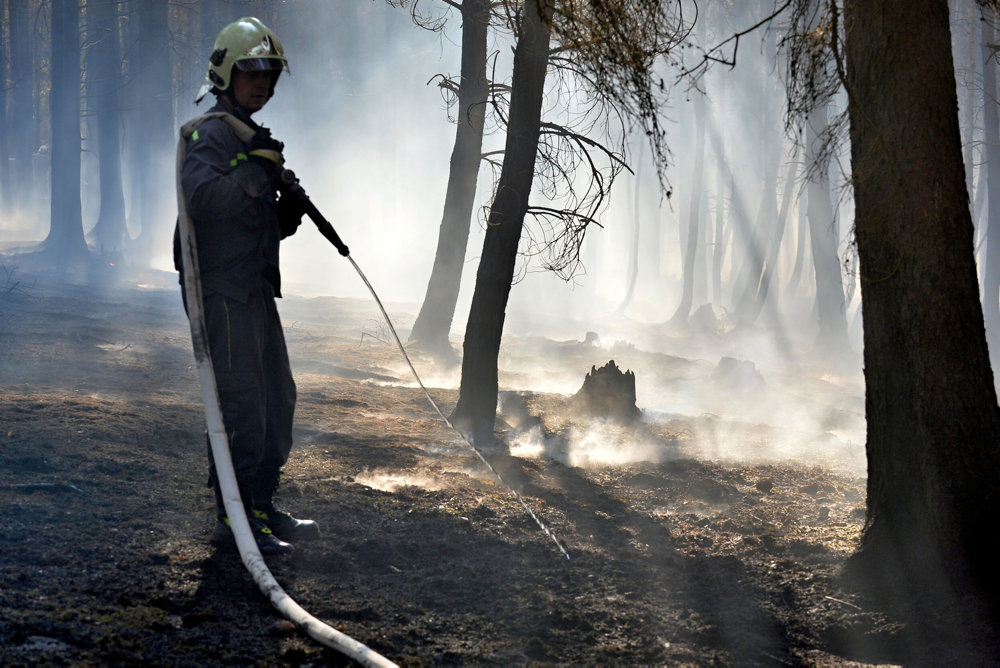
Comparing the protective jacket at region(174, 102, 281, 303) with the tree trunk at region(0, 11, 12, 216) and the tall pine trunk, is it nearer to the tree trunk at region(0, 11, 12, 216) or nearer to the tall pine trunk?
the tall pine trunk

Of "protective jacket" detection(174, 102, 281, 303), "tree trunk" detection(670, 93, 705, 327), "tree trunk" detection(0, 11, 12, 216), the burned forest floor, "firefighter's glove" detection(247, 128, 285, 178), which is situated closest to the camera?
the burned forest floor

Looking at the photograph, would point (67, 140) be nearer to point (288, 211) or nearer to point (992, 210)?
point (288, 211)

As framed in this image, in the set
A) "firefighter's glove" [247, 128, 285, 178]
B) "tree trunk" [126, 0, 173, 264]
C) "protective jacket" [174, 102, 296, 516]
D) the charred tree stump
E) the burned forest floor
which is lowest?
the burned forest floor

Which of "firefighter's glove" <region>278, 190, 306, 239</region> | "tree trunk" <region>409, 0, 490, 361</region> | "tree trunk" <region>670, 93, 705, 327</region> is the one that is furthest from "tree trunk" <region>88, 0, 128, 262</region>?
"firefighter's glove" <region>278, 190, 306, 239</region>

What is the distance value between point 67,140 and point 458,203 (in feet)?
47.4

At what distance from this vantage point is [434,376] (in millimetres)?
11742

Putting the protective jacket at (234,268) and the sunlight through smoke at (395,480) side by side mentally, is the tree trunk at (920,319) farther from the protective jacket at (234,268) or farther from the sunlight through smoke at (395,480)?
the protective jacket at (234,268)

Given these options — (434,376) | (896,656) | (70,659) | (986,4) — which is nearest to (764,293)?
(434,376)

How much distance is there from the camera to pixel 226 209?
393 centimetres

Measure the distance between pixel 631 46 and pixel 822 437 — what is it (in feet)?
21.4

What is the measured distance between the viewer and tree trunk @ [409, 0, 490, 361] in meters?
13.4

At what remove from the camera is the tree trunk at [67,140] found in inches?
890

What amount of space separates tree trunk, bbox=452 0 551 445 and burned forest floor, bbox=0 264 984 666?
41 centimetres

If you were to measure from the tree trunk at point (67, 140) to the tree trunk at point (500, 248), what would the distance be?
61.0 ft
